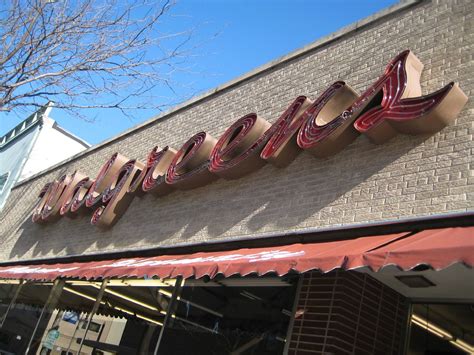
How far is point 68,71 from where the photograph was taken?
8.89 m

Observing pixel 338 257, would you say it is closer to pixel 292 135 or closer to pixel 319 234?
pixel 319 234

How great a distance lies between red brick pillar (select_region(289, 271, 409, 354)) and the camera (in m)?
5.14

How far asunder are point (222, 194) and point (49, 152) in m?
14.4

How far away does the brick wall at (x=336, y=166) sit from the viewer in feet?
16.9

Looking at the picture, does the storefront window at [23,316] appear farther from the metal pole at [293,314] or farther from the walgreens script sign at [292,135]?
the metal pole at [293,314]

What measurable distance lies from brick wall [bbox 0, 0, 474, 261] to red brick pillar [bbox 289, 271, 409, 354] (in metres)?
0.75

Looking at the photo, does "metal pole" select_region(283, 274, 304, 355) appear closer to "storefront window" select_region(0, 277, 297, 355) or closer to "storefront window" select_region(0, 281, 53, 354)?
"storefront window" select_region(0, 277, 297, 355)

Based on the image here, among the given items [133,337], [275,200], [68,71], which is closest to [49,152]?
[68,71]

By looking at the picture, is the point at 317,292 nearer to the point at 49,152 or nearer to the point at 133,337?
the point at 133,337

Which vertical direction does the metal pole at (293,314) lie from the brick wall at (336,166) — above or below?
below

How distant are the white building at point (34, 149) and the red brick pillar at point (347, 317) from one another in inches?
617

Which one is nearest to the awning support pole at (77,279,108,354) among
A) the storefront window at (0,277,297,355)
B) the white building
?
the storefront window at (0,277,297,355)

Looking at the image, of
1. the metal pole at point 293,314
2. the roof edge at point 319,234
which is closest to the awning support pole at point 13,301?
the roof edge at point 319,234

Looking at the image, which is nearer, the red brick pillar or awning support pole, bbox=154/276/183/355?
the red brick pillar
